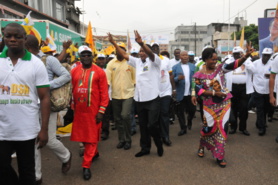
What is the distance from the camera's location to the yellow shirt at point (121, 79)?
525 centimetres

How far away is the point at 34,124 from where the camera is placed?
252cm

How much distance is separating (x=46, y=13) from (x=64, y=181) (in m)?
24.7

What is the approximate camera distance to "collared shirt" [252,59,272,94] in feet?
20.2

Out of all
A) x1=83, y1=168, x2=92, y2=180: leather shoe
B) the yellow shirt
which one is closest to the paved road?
x1=83, y1=168, x2=92, y2=180: leather shoe

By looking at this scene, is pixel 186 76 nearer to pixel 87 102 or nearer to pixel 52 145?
pixel 87 102

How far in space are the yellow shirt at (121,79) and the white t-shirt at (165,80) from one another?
0.60 meters

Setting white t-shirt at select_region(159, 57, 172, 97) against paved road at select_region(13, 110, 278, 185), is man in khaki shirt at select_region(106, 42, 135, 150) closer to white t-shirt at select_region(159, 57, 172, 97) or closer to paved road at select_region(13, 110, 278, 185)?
paved road at select_region(13, 110, 278, 185)

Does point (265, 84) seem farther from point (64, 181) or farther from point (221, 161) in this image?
point (64, 181)

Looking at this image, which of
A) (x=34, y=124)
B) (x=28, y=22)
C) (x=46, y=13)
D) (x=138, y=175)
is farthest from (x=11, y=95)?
(x=46, y=13)

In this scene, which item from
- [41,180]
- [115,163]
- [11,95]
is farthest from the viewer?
[115,163]

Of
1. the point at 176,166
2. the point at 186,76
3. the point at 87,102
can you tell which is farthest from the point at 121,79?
the point at 176,166

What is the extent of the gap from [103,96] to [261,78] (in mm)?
4212

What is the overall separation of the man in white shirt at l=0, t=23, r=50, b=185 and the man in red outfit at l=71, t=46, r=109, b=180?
1.36 meters

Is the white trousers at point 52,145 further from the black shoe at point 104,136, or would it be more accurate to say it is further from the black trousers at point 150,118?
the black shoe at point 104,136
